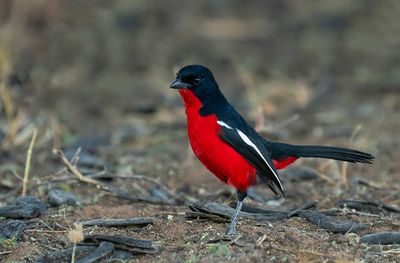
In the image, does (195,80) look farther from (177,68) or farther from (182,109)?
(177,68)

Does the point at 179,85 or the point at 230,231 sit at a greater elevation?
the point at 179,85

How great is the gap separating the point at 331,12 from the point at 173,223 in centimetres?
834

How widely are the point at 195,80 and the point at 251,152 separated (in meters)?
0.63

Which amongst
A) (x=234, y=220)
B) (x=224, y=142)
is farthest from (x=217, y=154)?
(x=234, y=220)

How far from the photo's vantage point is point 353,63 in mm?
11938

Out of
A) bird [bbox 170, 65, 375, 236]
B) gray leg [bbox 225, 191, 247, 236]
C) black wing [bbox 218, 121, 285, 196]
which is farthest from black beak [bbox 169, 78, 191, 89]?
gray leg [bbox 225, 191, 247, 236]

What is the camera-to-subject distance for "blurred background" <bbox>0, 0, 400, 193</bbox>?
8.94 meters

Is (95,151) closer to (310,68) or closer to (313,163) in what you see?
(313,163)

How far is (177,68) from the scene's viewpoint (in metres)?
10.4

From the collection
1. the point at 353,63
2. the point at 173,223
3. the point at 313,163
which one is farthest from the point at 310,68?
the point at 173,223

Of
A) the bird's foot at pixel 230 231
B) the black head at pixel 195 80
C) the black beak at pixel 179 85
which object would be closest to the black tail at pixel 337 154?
the black head at pixel 195 80

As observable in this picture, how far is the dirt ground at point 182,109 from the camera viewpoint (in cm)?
541

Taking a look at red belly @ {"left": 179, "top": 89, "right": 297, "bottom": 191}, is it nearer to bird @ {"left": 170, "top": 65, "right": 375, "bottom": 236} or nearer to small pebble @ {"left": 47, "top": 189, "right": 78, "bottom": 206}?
bird @ {"left": 170, "top": 65, "right": 375, "bottom": 236}

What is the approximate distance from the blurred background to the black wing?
6.74 ft
